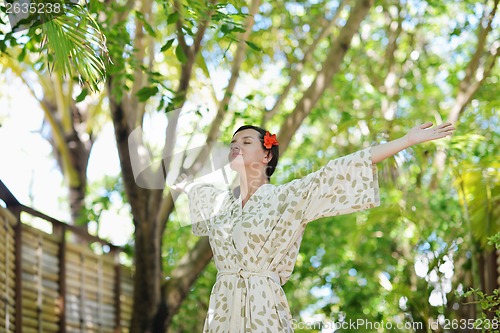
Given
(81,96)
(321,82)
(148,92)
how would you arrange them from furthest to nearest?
1. (321,82)
2. (148,92)
3. (81,96)

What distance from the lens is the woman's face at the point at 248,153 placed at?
3.17 metres

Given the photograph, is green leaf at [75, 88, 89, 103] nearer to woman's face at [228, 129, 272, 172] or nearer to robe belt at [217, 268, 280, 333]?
woman's face at [228, 129, 272, 172]

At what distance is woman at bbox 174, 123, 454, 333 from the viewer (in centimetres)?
295

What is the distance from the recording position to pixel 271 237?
3012 mm

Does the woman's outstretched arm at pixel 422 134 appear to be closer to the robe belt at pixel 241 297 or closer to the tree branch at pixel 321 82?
the robe belt at pixel 241 297

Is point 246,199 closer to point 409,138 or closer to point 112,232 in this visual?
point 409,138

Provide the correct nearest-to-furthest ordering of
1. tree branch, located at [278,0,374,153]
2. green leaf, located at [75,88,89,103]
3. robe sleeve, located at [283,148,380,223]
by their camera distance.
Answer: robe sleeve, located at [283,148,380,223], green leaf, located at [75,88,89,103], tree branch, located at [278,0,374,153]

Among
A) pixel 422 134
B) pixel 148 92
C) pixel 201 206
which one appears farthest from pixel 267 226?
pixel 148 92

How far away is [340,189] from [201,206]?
661 millimetres

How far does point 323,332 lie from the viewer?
652 cm

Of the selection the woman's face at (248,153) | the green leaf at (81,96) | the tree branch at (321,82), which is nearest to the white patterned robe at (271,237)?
the woman's face at (248,153)

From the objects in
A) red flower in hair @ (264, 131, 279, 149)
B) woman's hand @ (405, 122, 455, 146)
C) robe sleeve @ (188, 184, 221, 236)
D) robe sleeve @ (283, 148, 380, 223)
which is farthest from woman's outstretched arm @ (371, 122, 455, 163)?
robe sleeve @ (188, 184, 221, 236)

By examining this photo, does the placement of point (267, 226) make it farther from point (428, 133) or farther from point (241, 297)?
point (428, 133)

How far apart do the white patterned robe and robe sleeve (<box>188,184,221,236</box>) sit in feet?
0.71
